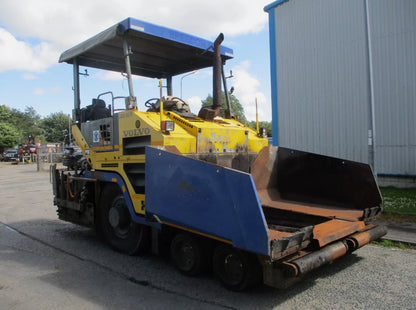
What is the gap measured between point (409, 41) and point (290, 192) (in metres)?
7.25

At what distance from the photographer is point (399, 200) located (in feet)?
27.3

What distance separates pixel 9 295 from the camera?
387cm

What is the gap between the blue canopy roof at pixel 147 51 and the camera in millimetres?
5117

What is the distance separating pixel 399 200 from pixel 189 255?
20.6 feet

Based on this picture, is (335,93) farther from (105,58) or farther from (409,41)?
(105,58)

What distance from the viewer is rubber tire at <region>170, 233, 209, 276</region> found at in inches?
158

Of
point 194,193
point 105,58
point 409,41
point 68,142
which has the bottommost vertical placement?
point 194,193

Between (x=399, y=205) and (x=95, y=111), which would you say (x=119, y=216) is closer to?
(x=95, y=111)

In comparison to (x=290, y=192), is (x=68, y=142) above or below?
above

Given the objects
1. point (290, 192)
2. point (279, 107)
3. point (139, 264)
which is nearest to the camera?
point (139, 264)

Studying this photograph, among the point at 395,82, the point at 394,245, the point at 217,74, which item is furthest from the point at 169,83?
the point at 395,82

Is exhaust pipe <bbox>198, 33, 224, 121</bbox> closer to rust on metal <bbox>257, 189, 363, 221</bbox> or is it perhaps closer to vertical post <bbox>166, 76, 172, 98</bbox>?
rust on metal <bbox>257, 189, 363, 221</bbox>

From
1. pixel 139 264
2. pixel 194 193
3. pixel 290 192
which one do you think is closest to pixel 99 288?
pixel 139 264

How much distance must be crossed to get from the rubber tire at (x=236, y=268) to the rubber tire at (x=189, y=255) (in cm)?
22
